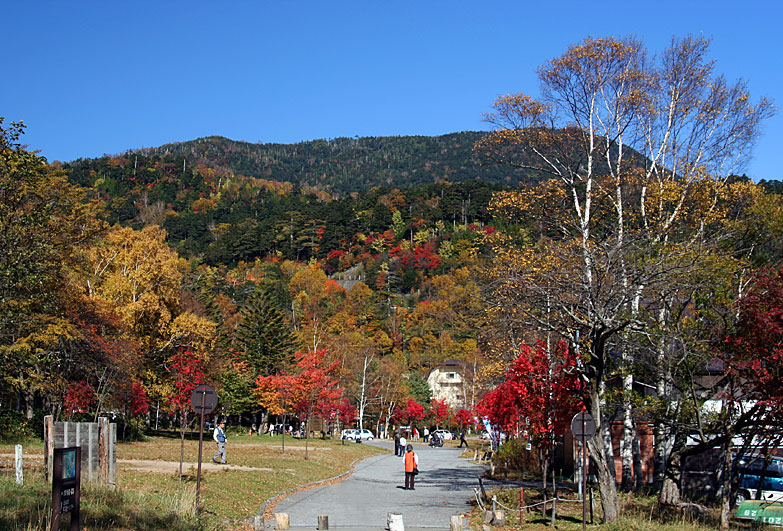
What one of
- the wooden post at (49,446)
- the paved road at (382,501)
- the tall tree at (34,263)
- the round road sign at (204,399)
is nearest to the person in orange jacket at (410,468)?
the paved road at (382,501)

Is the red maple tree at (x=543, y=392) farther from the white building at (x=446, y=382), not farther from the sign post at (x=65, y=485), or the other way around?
the white building at (x=446, y=382)

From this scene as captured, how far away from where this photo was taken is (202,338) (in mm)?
43281

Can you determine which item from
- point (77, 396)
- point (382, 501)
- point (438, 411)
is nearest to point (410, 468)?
point (382, 501)

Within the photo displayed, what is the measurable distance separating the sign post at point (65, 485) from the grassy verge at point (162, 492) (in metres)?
1.13

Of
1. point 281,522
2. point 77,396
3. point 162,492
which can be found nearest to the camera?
point 281,522

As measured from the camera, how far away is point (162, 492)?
16.1m

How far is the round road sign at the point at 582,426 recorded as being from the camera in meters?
15.2

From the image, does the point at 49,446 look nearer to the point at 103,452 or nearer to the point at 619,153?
the point at 103,452

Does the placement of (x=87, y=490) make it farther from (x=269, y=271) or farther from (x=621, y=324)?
(x=269, y=271)

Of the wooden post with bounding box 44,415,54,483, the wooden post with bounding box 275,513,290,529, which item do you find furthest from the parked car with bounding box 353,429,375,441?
the wooden post with bounding box 275,513,290,529

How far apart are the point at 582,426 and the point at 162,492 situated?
942cm

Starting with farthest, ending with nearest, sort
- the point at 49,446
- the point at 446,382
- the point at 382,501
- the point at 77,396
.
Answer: the point at 446,382, the point at 77,396, the point at 382,501, the point at 49,446

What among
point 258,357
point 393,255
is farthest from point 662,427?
point 393,255

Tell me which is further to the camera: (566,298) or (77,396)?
(77,396)
